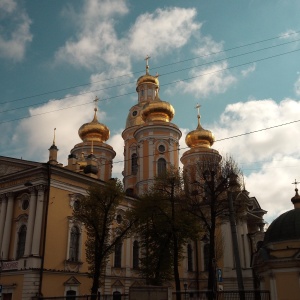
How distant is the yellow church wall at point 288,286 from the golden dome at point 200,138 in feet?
88.9

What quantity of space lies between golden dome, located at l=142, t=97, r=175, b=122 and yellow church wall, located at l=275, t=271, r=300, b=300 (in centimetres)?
2507

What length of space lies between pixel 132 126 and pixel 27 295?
28.0 m

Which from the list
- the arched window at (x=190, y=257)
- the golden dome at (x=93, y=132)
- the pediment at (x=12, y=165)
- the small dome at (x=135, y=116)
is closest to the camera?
the pediment at (x=12, y=165)

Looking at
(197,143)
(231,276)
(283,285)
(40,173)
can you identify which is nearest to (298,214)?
(283,285)

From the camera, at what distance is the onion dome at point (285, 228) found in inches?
924

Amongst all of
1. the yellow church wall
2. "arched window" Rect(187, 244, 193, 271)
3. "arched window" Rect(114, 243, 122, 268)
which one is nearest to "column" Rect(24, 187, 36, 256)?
"arched window" Rect(114, 243, 122, 268)

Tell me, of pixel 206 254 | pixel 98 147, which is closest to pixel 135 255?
pixel 206 254

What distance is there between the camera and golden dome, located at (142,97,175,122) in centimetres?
4409

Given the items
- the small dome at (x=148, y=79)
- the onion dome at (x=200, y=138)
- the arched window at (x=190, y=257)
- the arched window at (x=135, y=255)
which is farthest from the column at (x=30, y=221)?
the small dome at (x=148, y=79)

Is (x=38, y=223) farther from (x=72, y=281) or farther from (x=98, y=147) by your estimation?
(x=98, y=147)

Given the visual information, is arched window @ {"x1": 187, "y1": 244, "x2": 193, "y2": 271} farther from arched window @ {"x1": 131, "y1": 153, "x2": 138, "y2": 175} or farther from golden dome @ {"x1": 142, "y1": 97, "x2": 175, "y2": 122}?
golden dome @ {"x1": 142, "y1": 97, "x2": 175, "y2": 122}

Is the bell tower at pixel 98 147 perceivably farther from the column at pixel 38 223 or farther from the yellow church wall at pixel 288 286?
the yellow church wall at pixel 288 286

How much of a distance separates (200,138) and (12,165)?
80.4ft

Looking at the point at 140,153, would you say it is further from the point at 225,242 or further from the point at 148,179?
the point at 225,242
